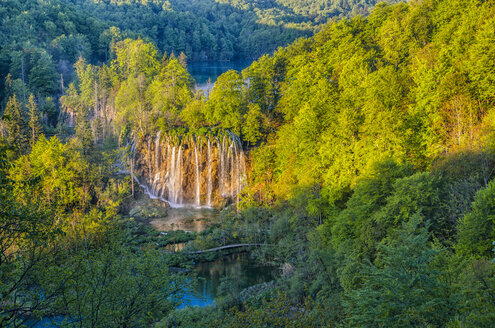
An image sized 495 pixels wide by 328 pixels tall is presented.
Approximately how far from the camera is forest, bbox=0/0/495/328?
11.4 meters

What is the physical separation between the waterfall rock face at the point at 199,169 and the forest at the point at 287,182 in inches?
6.7

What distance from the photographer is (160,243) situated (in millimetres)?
31172

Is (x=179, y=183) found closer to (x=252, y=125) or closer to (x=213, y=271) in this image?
(x=252, y=125)

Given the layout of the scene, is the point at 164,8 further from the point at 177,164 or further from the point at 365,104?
the point at 365,104

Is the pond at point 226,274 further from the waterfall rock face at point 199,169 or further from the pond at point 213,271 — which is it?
the waterfall rock face at point 199,169

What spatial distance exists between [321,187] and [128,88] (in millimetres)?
31982

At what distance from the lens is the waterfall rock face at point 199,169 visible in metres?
39.5

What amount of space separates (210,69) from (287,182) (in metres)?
81.6

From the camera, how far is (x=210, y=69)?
10531 centimetres

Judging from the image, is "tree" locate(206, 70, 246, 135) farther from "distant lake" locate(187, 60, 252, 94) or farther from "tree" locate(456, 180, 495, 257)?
"distant lake" locate(187, 60, 252, 94)

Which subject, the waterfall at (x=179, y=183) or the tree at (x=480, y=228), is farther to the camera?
the waterfall at (x=179, y=183)

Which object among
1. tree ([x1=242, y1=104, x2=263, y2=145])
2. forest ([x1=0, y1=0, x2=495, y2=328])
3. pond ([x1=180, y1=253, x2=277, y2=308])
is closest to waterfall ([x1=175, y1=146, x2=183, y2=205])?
forest ([x1=0, y1=0, x2=495, y2=328])

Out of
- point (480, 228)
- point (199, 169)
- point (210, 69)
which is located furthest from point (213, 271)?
point (210, 69)

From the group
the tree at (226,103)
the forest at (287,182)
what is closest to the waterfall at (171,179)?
the forest at (287,182)
